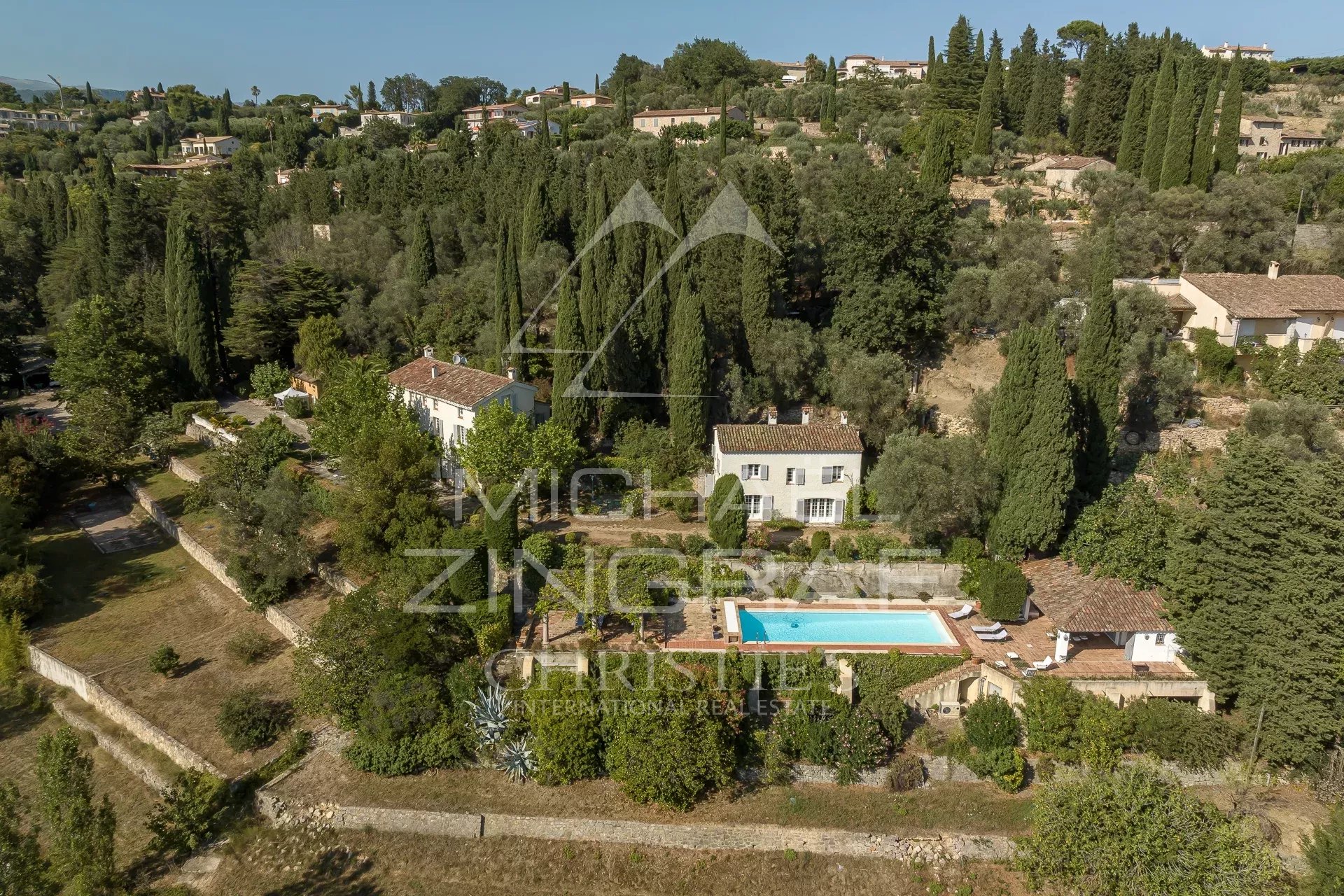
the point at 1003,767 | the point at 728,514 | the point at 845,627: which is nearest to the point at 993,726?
the point at 1003,767

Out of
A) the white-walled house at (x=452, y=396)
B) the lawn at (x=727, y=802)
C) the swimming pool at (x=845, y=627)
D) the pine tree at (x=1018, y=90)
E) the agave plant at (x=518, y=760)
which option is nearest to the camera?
the lawn at (x=727, y=802)

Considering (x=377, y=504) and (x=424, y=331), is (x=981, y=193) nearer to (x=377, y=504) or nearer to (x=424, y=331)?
(x=424, y=331)

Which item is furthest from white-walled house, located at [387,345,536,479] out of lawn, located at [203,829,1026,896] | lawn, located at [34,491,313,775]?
lawn, located at [203,829,1026,896]

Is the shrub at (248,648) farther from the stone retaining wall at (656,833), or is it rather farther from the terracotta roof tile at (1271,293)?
the terracotta roof tile at (1271,293)

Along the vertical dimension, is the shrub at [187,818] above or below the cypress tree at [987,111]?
below

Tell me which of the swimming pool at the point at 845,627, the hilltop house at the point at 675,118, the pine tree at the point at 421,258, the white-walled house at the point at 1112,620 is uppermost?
the hilltop house at the point at 675,118

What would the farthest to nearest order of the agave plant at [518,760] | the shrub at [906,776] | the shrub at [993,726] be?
the agave plant at [518,760] < the shrub at [993,726] < the shrub at [906,776]

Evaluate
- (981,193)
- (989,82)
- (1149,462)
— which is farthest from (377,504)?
(989,82)

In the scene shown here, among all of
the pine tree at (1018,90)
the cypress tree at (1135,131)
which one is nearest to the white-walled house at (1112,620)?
the cypress tree at (1135,131)
